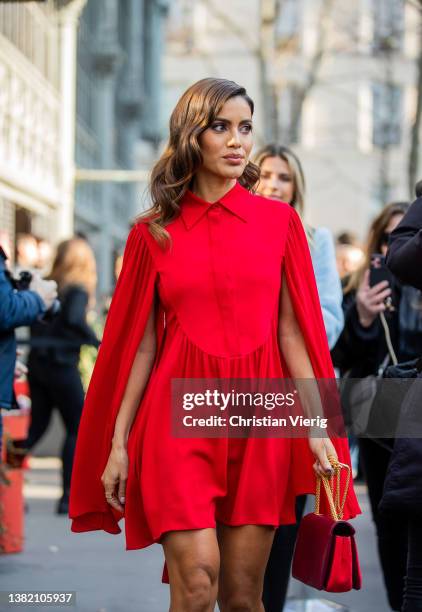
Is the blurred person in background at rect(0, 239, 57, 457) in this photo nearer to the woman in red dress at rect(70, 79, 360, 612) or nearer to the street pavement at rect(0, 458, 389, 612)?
the street pavement at rect(0, 458, 389, 612)

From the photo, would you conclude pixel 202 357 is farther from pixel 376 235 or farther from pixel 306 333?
pixel 376 235

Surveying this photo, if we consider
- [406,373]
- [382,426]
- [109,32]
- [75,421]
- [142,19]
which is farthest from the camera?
[142,19]

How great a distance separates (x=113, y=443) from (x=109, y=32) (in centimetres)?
3041

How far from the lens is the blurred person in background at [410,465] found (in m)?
3.99

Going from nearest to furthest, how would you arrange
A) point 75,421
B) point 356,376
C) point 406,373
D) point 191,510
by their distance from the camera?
point 191,510 → point 406,373 → point 356,376 → point 75,421

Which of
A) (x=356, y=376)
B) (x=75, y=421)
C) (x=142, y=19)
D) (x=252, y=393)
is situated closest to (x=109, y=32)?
(x=142, y=19)

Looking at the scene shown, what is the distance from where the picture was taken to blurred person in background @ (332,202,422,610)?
5883 millimetres

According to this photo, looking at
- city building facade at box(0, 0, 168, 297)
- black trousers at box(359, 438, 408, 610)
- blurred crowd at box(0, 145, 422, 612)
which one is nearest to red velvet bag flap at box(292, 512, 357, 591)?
blurred crowd at box(0, 145, 422, 612)

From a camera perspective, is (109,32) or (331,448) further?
(109,32)

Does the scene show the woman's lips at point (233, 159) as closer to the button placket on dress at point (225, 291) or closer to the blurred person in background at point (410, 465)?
the button placket on dress at point (225, 291)

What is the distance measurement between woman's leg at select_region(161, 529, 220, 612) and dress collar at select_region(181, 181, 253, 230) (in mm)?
935

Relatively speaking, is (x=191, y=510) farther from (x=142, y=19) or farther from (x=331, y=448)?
(x=142, y=19)

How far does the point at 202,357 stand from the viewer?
3.95 meters

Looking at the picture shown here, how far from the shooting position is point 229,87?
13.3 ft
